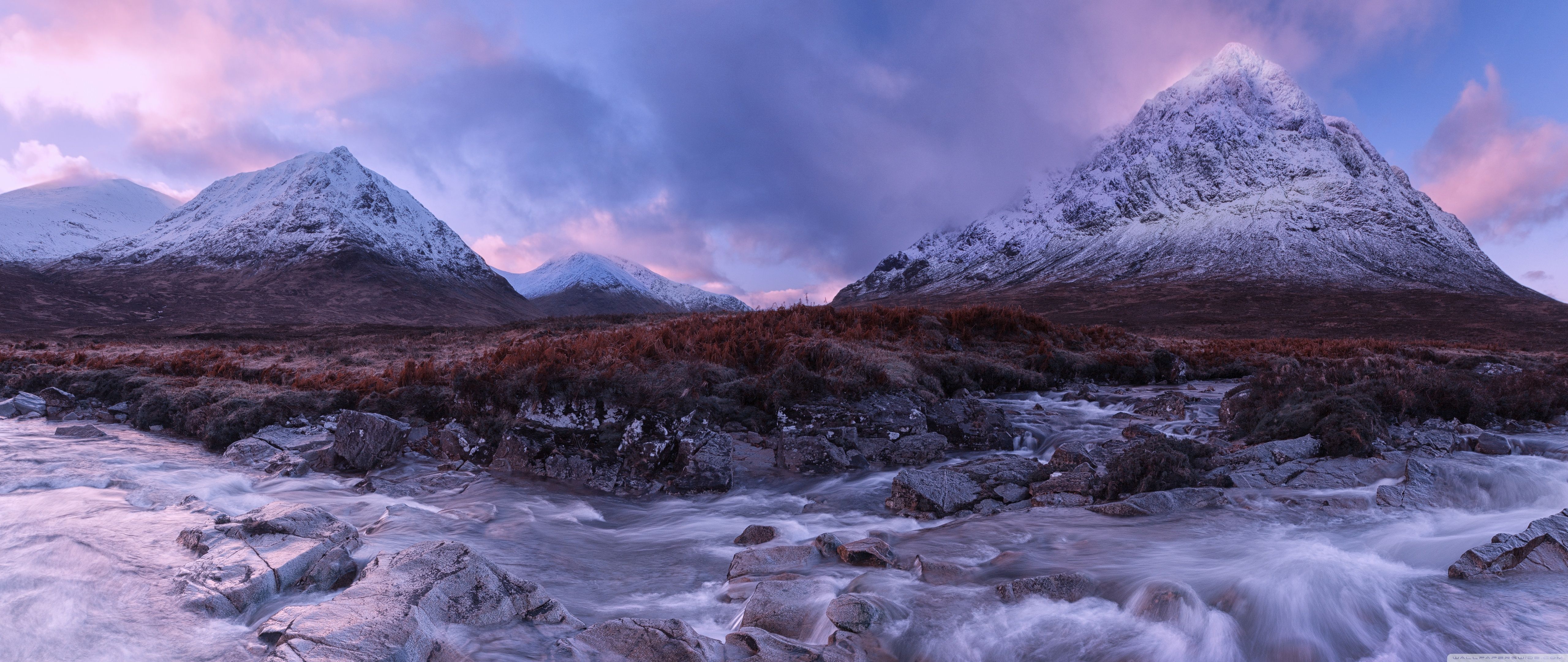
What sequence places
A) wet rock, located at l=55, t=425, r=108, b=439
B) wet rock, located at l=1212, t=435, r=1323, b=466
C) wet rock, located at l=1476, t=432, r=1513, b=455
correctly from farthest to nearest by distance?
wet rock, located at l=55, t=425, r=108, b=439 < wet rock, located at l=1476, t=432, r=1513, b=455 < wet rock, located at l=1212, t=435, r=1323, b=466

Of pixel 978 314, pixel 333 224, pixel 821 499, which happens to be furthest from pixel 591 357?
pixel 333 224

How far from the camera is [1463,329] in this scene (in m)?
45.0

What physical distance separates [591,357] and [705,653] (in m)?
9.14

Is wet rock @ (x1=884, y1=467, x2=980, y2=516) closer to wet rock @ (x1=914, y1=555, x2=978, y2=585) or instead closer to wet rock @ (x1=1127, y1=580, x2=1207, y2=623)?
wet rock @ (x1=914, y1=555, x2=978, y2=585)

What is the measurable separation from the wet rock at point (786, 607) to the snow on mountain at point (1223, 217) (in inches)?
3932

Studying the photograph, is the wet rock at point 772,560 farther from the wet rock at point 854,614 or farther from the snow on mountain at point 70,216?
the snow on mountain at point 70,216

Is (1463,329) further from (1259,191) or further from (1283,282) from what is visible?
Result: (1259,191)

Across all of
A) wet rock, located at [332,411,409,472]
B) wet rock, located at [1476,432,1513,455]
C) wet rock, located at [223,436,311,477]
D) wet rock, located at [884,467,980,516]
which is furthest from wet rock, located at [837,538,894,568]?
wet rock, located at [223,436,311,477]

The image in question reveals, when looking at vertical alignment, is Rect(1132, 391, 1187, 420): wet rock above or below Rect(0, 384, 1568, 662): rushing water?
above

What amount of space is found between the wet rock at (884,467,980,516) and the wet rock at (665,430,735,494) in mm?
2568

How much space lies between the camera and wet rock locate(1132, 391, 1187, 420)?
12.3m

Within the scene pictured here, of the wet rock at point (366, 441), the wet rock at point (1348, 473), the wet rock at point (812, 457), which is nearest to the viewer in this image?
the wet rock at point (1348, 473)

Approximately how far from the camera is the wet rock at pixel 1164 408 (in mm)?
12344

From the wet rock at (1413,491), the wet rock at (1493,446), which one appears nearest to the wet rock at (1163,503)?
the wet rock at (1413,491)
